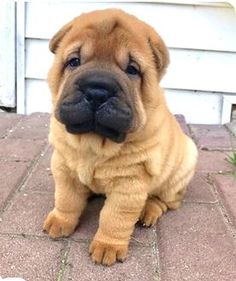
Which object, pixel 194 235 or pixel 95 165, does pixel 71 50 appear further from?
pixel 194 235

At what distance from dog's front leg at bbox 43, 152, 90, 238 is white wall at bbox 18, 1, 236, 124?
73.7 inches

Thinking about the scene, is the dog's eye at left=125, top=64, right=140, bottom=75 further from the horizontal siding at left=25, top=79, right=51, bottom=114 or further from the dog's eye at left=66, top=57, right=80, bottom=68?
the horizontal siding at left=25, top=79, right=51, bottom=114

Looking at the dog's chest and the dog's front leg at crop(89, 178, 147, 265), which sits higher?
the dog's chest

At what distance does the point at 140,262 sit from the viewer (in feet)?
6.53

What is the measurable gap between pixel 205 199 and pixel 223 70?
57.6 inches

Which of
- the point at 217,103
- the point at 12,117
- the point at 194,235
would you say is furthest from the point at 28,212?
the point at 217,103

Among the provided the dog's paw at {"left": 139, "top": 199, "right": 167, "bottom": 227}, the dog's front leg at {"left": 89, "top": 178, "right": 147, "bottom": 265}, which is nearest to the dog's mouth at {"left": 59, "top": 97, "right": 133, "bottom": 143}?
the dog's front leg at {"left": 89, "top": 178, "right": 147, "bottom": 265}

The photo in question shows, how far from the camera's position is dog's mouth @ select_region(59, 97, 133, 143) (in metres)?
1.74

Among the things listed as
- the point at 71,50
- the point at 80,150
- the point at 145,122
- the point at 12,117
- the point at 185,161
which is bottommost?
the point at 12,117

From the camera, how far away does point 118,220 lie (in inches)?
77.8

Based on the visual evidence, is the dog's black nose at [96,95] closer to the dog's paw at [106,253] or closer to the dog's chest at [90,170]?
the dog's chest at [90,170]

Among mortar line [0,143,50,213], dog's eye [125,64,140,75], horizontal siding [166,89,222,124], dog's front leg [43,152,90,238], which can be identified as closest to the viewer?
dog's eye [125,64,140,75]

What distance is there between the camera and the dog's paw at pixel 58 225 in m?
2.11

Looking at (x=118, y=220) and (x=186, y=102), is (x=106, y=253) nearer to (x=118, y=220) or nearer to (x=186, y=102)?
(x=118, y=220)
